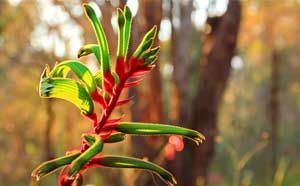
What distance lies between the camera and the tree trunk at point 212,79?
17.6 feet

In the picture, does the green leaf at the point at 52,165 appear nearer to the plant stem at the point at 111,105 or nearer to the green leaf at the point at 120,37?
the plant stem at the point at 111,105

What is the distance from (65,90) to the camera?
102cm

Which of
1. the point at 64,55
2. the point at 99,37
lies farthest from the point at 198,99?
the point at 64,55

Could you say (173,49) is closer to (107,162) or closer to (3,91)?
(107,162)

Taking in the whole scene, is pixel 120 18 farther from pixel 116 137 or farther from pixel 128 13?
pixel 116 137

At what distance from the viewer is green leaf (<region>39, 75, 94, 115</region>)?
1.02m

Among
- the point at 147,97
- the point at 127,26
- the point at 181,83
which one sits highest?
the point at 127,26

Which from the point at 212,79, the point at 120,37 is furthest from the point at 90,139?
the point at 212,79

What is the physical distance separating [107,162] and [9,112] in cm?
1748

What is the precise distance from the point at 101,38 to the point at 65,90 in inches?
4.7

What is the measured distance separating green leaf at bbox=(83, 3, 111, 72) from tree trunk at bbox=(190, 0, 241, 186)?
170 inches

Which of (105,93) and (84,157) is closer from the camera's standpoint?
(84,157)

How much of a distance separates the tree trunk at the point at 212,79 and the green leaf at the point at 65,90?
435cm

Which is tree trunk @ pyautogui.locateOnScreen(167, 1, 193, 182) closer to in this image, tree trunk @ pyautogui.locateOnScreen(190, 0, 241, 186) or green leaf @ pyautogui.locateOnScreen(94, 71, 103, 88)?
tree trunk @ pyautogui.locateOnScreen(190, 0, 241, 186)
